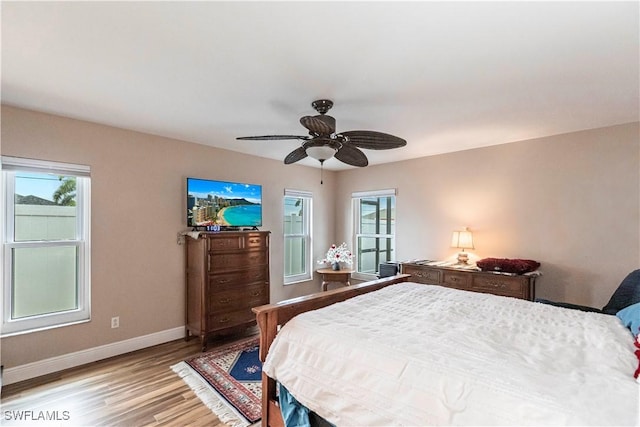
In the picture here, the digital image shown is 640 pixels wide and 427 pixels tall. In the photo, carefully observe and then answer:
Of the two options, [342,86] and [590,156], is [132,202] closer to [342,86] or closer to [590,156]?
[342,86]

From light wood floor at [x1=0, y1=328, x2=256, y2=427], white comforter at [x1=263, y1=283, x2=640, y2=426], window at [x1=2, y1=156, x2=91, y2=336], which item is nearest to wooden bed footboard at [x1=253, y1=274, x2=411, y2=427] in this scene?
white comforter at [x1=263, y1=283, x2=640, y2=426]

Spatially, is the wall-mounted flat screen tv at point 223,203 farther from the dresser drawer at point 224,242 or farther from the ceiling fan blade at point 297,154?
the ceiling fan blade at point 297,154

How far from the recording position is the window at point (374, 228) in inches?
204

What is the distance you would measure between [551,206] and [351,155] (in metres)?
2.56

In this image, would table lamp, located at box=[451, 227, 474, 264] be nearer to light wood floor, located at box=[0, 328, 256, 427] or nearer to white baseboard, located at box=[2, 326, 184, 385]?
light wood floor, located at box=[0, 328, 256, 427]

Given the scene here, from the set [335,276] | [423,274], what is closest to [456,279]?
[423,274]

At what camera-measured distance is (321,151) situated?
2.51 meters

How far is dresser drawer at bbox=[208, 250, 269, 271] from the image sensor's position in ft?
11.5

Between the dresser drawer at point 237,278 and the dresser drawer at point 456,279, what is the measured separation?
229cm

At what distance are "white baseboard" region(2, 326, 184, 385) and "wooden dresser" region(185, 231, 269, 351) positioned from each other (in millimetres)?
281

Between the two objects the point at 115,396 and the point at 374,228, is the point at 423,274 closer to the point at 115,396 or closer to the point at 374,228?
the point at 374,228

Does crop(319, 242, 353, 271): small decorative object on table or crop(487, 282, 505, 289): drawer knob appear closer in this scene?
crop(487, 282, 505, 289): drawer knob

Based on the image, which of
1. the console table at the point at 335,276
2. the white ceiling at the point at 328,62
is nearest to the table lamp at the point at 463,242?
the white ceiling at the point at 328,62

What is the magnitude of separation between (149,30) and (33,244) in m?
2.52
